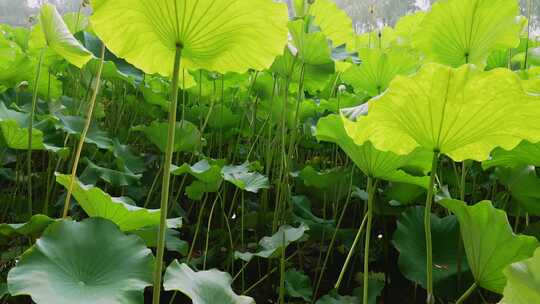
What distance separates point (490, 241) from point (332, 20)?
0.97 meters

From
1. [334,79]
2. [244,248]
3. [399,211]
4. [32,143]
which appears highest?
[334,79]

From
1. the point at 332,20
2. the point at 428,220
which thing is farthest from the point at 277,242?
the point at 332,20

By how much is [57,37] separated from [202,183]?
1.36ft

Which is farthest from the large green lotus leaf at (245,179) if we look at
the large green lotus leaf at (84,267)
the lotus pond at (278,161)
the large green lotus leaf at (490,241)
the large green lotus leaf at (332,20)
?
the large green lotus leaf at (332,20)

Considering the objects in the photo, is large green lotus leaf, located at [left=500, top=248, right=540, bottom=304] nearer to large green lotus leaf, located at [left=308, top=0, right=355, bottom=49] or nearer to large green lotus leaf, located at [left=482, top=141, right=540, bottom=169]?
large green lotus leaf, located at [left=482, top=141, right=540, bottom=169]

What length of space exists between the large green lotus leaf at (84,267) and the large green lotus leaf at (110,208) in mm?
23

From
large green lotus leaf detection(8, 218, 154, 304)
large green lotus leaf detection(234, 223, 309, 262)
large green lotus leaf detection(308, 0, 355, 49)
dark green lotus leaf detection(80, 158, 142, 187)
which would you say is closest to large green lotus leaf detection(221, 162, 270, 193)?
large green lotus leaf detection(234, 223, 309, 262)

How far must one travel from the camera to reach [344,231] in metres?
1.14

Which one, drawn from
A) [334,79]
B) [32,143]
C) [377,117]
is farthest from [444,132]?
[334,79]

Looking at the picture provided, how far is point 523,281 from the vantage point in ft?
1.56

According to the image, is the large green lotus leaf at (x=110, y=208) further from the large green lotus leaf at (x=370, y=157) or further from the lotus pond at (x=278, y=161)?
the large green lotus leaf at (x=370, y=157)

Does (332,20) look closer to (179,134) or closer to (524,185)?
(179,134)

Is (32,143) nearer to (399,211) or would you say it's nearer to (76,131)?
(76,131)

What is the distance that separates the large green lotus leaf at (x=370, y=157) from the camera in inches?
31.5
